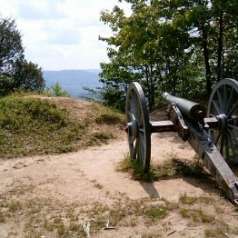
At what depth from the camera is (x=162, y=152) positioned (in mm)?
9867

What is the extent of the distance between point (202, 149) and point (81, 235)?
2.47 metres

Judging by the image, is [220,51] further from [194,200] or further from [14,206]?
[14,206]

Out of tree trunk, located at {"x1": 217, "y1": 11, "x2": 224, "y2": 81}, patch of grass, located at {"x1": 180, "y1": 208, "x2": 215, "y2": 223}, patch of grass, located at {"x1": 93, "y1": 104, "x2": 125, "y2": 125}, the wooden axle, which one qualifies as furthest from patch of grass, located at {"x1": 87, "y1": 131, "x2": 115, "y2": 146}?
tree trunk, located at {"x1": 217, "y1": 11, "x2": 224, "y2": 81}

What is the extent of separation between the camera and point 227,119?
818 cm

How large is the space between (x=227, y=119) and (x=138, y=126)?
1490mm

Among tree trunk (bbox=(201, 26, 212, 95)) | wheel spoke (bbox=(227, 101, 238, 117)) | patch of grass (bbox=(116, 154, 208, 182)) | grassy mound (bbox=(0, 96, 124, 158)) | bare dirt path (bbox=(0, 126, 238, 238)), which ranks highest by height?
tree trunk (bbox=(201, 26, 212, 95))

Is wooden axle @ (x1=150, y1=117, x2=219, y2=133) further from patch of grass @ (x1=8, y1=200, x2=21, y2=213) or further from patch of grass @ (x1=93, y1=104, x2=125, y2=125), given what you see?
patch of grass @ (x1=93, y1=104, x2=125, y2=125)

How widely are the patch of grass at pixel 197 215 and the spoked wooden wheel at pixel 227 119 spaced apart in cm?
221

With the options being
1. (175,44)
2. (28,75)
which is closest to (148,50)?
(175,44)

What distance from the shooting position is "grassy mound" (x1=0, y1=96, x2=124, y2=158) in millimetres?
10602

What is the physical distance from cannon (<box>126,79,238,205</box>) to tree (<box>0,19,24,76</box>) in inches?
1431

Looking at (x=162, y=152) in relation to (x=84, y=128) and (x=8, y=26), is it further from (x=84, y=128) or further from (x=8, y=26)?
(x=8, y=26)

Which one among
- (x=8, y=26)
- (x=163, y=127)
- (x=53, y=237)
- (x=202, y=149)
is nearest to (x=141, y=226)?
(x=53, y=237)

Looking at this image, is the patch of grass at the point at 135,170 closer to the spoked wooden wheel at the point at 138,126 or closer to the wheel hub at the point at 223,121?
the spoked wooden wheel at the point at 138,126
